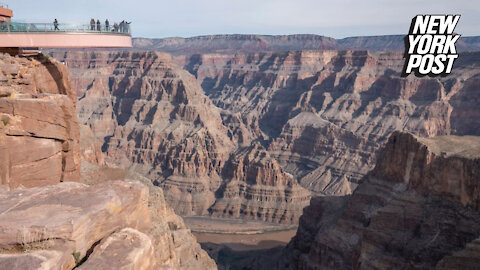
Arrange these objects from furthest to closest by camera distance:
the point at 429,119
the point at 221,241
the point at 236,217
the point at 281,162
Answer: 1. the point at 281,162
2. the point at 429,119
3. the point at 236,217
4. the point at 221,241

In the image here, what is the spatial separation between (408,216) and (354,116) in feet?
367

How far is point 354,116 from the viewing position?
15438 centimetres

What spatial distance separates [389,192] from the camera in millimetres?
51906

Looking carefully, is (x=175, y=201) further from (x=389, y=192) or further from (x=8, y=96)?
(x=8, y=96)

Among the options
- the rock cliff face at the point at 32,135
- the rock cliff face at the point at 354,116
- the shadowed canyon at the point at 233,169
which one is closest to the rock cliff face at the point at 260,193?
the shadowed canyon at the point at 233,169

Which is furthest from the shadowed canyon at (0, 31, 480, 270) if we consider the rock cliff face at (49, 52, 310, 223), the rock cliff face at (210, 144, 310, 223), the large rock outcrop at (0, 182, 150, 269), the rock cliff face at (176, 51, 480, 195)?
the rock cliff face at (176, 51, 480, 195)

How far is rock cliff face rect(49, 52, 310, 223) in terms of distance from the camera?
103312 millimetres

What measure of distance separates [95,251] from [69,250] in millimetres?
883

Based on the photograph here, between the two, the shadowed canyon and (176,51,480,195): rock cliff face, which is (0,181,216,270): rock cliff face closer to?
the shadowed canyon

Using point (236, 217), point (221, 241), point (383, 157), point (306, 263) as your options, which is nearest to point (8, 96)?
point (306, 263)

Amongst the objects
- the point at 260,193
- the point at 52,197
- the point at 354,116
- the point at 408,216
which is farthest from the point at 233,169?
the point at 52,197

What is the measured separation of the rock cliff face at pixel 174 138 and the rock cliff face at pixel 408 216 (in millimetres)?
43733

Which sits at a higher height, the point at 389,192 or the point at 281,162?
the point at 389,192

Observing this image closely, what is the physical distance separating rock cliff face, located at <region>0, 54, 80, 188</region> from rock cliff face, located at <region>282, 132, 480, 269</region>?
106 feet
